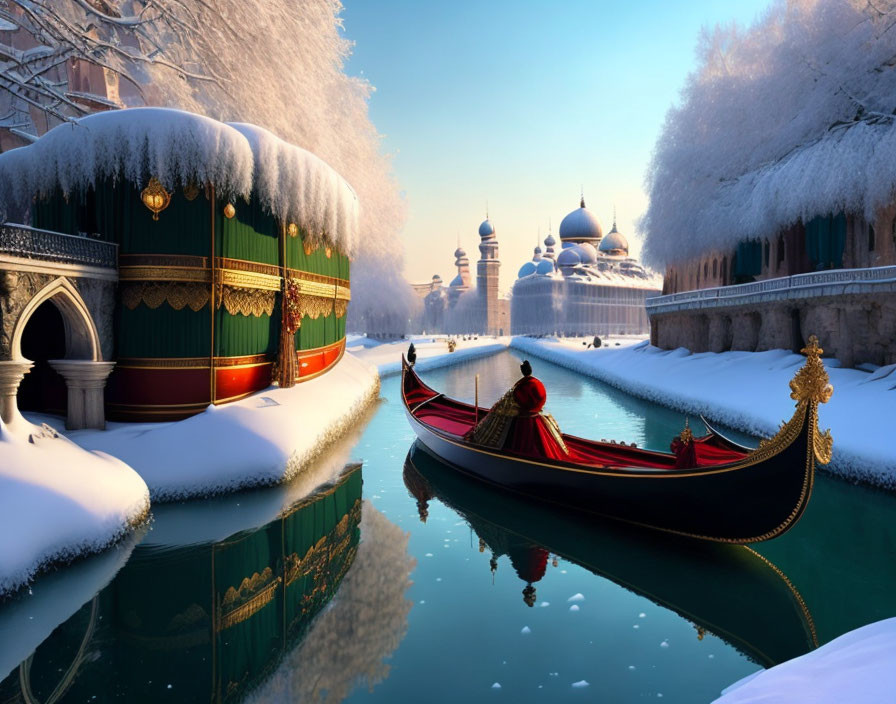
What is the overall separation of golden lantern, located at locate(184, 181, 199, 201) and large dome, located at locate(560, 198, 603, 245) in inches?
3280

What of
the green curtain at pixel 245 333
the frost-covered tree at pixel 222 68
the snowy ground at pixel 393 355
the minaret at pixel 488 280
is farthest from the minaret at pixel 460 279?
the green curtain at pixel 245 333

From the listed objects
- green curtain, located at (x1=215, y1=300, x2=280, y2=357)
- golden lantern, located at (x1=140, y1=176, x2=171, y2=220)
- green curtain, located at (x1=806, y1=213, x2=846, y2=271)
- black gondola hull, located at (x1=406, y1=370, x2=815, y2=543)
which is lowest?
black gondola hull, located at (x1=406, y1=370, x2=815, y2=543)

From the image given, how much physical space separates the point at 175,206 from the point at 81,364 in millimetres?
3340

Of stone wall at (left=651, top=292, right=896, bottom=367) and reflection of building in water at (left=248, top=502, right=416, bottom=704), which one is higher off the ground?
stone wall at (left=651, top=292, right=896, bottom=367)

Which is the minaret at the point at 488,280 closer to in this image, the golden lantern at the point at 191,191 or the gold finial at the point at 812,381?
the golden lantern at the point at 191,191

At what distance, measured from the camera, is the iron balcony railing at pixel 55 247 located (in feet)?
25.8

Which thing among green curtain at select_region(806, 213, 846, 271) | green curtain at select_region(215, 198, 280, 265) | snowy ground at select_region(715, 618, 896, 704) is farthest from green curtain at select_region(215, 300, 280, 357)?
green curtain at select_region(806, 213, 846, 271)

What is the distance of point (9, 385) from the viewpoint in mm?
7730

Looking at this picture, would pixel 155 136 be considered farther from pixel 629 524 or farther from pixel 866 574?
pixel 866 574

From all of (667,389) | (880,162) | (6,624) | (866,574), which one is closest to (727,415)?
(667,389)

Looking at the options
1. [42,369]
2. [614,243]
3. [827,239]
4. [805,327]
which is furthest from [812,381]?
[614,243]

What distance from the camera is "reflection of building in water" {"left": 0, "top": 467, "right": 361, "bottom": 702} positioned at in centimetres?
475

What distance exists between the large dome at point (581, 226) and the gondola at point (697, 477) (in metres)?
82.7

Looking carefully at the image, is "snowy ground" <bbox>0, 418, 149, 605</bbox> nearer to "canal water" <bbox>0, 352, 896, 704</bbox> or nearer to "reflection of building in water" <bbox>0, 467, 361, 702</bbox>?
"canal water" <bbox>0, 352, 896, 704</bbox>
